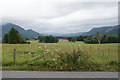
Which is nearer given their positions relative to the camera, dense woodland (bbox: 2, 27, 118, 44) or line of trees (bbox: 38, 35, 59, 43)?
dense woodland (bbox: 2, 27, 118, 44)

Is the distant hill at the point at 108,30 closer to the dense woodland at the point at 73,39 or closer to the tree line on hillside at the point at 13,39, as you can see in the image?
the dense woodland at the point at 73,39

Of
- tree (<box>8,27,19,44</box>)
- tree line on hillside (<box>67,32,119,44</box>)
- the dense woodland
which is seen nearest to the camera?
tree line on hillside (<box>67,32,119,44</box>)

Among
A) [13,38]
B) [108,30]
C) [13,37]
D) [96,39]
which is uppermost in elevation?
[108,30]

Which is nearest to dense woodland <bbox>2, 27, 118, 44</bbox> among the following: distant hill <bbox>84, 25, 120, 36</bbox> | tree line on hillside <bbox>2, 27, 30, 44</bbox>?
tree line on hillside <bbox>2, 27, 30, 44</bbox>

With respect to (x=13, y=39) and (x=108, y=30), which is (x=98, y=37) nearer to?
(x=108, y=30)

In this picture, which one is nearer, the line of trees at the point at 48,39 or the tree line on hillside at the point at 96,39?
the tree line on hillside at the point at 96,39

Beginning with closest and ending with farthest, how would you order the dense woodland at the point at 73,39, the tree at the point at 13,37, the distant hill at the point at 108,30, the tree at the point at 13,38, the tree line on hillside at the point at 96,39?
the distant hill at the point at 108,30 < the tree line on hillside at the point at 96,39 < the dense woodland at the point at 73,39 < the tree at the point at 13,37 < the tree at the point at 13,38

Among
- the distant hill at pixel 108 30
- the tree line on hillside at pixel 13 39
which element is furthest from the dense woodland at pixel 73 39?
the distant hill at pixel 108 30

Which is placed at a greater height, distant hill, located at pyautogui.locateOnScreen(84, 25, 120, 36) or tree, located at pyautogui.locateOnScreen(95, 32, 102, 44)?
distant hill, located at pyautogui.locateOnScreen(84, 25, 120, 36)

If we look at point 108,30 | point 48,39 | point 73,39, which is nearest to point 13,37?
point 48,39

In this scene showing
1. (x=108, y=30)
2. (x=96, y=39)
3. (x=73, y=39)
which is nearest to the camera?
(x=108, y=30)

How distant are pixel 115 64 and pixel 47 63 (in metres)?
3.77

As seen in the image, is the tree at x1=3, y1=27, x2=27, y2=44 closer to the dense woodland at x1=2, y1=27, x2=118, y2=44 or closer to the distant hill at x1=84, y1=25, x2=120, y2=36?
the dense woodland at x1=2, y1=27, x2=118, y2=44

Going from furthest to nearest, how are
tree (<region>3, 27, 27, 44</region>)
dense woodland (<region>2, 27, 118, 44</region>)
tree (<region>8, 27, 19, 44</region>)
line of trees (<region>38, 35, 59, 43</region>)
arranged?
tree (<region>3, 27, 27, 44</region>) → tree (<region>8, 27, 19, 44</region>) → line of trees (<region>38, 35, 59, 43</region>) → dense woodland (<region>2, 27, 118, 44</region>)
